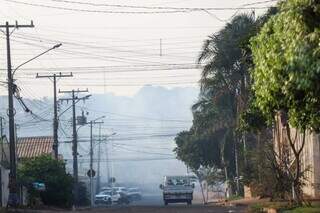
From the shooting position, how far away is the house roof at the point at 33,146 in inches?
2918

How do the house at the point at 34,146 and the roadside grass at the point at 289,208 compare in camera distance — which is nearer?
the roadside grass at the point at 289,208

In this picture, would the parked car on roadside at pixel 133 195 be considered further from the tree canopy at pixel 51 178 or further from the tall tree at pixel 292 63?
the tall tree at pixel 292 63

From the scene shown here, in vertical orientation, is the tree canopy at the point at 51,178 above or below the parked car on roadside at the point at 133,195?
above

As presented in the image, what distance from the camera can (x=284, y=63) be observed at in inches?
559

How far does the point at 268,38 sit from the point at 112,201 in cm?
6881

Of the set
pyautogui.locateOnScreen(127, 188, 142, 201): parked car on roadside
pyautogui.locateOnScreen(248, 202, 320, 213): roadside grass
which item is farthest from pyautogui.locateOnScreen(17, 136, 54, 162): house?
pyautogui.locateOnScreen(248, 202, 320, 213): roadside grass

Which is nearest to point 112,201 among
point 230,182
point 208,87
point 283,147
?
point 230,182

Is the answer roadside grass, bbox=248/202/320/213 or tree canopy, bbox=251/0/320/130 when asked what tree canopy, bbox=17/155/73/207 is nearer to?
roadside grass, bbox=248/202/320/213

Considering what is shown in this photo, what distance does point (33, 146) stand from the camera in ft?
251

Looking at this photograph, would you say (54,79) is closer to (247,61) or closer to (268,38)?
(247,61)

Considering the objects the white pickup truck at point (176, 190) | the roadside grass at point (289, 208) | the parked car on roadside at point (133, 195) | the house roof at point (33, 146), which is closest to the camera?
the roadside grass at point (289, 208)

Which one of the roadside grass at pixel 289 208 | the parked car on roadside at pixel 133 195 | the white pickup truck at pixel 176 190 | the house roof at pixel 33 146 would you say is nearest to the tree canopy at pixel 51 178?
the white pickup truck at pixel 176 190

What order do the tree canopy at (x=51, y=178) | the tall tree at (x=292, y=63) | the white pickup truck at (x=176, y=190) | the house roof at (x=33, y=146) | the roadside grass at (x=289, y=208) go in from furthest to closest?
1. the house roof at (x=33, y=146)
2. the white pickup truck at (x=176, y=190)
3. the tree canopy at (x=51, y=178)
4. the roadside grass at (x=289, y=208)
5. the tall tree at (x=292, y=63)

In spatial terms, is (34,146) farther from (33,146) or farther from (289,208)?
(289,208)
